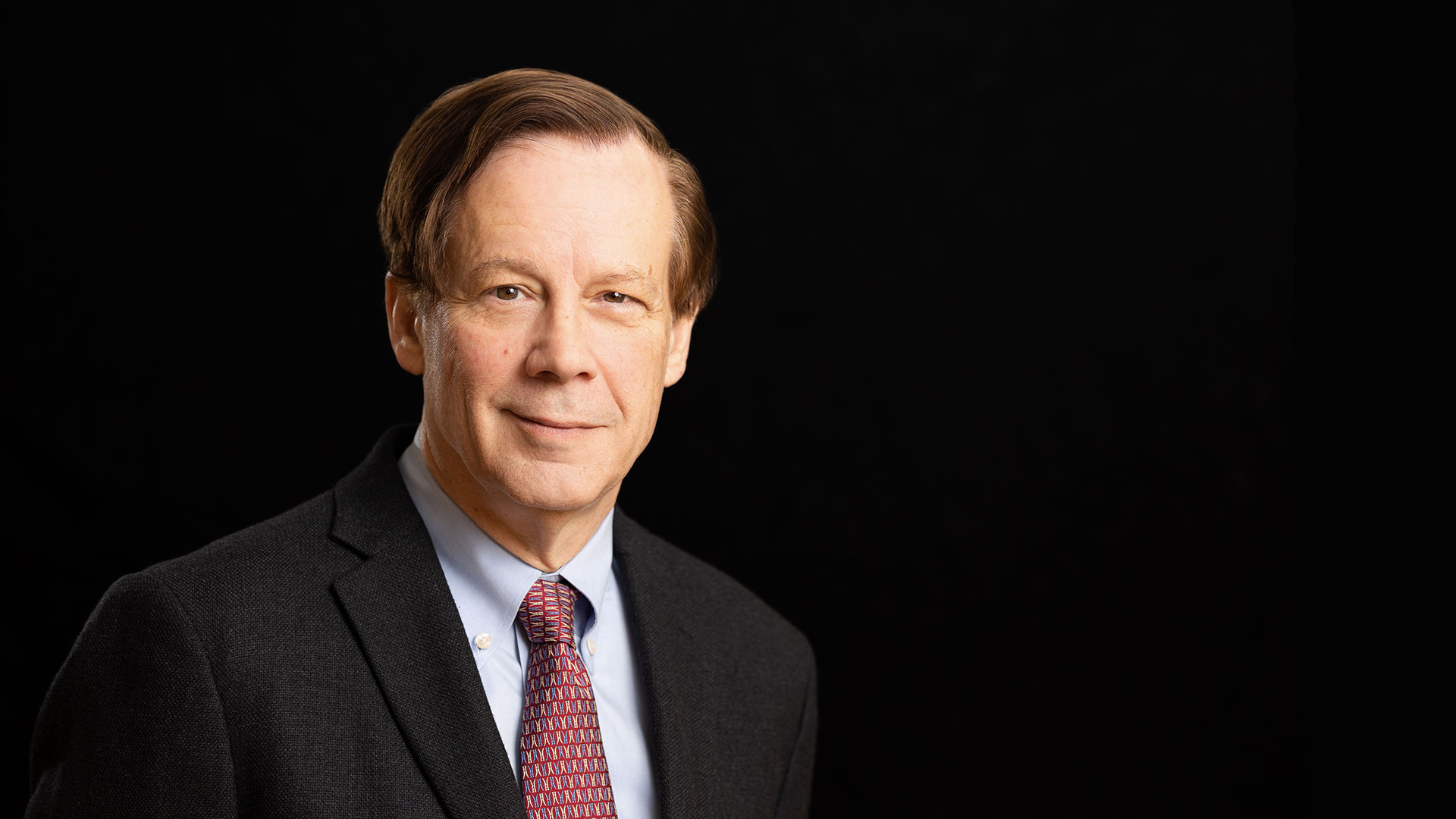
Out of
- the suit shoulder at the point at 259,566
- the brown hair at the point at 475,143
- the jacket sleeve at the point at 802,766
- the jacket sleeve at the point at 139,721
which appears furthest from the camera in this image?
the jacket sleeve at the point at 802,766

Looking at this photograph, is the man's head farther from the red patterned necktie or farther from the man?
the red patterned necktie

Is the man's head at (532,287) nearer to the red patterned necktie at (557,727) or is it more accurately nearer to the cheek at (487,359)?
the cheek at (487,359)

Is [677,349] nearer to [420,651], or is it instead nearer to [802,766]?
[420,651]

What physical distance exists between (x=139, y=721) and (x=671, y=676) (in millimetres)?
994

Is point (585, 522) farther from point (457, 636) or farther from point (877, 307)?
point (877, 307)

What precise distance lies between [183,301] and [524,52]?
4.01ft

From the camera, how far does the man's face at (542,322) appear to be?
2619 mm

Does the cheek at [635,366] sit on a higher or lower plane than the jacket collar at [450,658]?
higher

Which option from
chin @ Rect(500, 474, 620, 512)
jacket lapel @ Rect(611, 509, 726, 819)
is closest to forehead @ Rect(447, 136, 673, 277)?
A: chin @ Rect(500, 474, 620, 512)

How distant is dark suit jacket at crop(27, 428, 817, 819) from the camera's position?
244cm

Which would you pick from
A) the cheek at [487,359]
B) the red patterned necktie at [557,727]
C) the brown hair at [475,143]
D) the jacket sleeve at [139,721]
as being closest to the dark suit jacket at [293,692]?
the jacket sleeve at [139,721]

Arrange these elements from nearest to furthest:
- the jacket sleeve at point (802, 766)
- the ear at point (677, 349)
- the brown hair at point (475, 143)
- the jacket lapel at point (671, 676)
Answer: the brown hair at point (475, 143) < the jacket lapel at point (671, 676) < the ear at point (677, 349) < the jacket sleeve at point (802, 766)

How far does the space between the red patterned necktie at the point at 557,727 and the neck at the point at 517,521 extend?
6cm

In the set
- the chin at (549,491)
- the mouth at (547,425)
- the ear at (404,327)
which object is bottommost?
the chin at (549,491)
